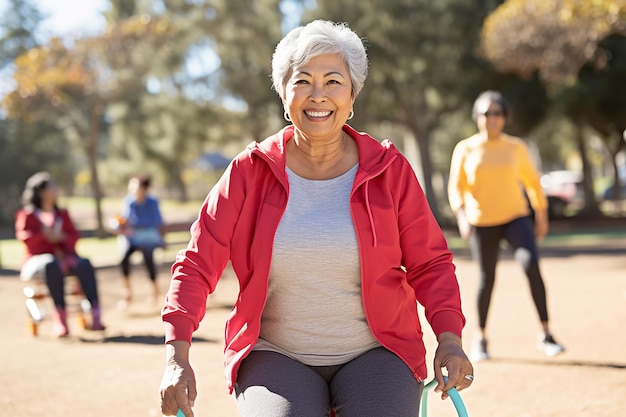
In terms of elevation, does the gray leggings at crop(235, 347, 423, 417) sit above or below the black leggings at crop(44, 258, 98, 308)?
above

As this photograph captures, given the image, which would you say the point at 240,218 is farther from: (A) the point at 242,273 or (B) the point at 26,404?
(B) the point at 26,404

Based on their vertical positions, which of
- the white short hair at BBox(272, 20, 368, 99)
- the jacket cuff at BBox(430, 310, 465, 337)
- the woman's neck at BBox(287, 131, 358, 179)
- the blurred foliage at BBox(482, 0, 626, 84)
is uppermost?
the blurred foliage at BBox(482, 0, 626, 84)

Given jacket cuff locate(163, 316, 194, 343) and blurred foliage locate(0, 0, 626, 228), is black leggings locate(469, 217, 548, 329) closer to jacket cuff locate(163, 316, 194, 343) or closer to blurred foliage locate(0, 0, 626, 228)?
jacket cuff locate(163, 316, 194, 343)

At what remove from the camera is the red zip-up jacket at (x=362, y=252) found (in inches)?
112

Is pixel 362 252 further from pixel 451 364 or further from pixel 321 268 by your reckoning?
pixel 451 364

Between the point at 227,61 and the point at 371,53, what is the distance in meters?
5.06

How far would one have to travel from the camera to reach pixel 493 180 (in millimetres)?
7242

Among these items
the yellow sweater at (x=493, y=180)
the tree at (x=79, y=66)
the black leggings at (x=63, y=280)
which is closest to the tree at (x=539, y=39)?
the tree at (x=79, y=66)

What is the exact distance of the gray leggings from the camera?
2.62 meters

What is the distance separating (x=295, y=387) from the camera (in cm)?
269

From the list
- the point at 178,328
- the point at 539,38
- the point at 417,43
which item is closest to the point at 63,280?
the point at 178,328

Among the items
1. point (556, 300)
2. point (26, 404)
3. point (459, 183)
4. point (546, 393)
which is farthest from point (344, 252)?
point (556, 300)

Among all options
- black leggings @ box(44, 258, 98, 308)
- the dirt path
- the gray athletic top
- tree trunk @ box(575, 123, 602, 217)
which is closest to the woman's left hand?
the gray athletic top

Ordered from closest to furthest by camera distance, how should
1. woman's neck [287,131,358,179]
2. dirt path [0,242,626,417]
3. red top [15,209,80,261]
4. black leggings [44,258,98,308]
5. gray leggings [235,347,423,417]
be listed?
gray leggings [235,347,423,417] → woman's neck [287,131,358,179] → dirt path [0,242,626,417] → black leggings [44,258,98,308] → red top [15,209,80,261]
